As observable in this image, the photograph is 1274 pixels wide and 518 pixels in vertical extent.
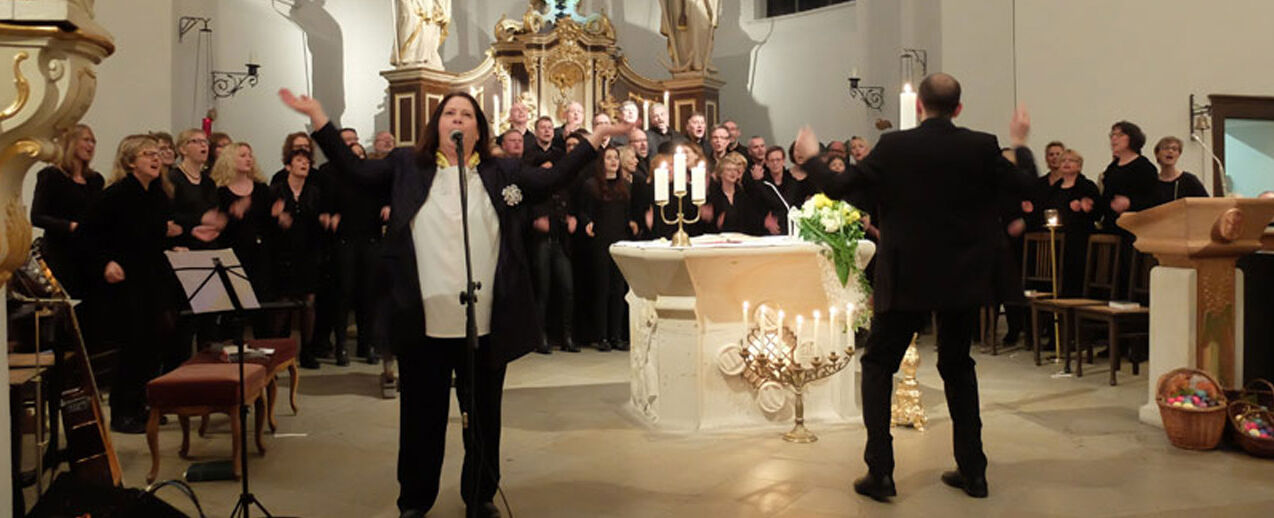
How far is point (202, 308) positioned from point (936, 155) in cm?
281

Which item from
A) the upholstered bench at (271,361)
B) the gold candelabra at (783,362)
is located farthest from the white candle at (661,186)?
the upholstered bench at (271,361)

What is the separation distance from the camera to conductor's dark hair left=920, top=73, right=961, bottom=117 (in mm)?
3828

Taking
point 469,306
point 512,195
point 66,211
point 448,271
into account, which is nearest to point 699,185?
point 512,195

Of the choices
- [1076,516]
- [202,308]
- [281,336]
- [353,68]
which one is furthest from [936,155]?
[353,68]

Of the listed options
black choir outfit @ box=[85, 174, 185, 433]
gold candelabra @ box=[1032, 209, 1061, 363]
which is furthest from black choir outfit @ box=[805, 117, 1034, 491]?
gold candelabra @ box=[1032, 209, 1061, 363]

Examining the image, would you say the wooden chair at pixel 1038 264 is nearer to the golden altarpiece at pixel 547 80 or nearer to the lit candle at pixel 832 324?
the lit candle at pixel 832 324

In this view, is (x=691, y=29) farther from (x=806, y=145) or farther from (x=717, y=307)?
(x=806, y=145)

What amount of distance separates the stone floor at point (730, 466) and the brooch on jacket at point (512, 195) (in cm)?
117

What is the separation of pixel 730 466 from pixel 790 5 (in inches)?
427

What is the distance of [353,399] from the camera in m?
6.23

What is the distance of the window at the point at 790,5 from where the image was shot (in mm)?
13920

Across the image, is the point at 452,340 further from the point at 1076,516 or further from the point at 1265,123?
the point at 1265,123

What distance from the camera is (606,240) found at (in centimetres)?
823

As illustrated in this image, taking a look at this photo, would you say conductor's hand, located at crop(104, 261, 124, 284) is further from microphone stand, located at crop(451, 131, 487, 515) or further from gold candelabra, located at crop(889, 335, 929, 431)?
gold candelabra, located at crop(889, 335, 929, 431)
